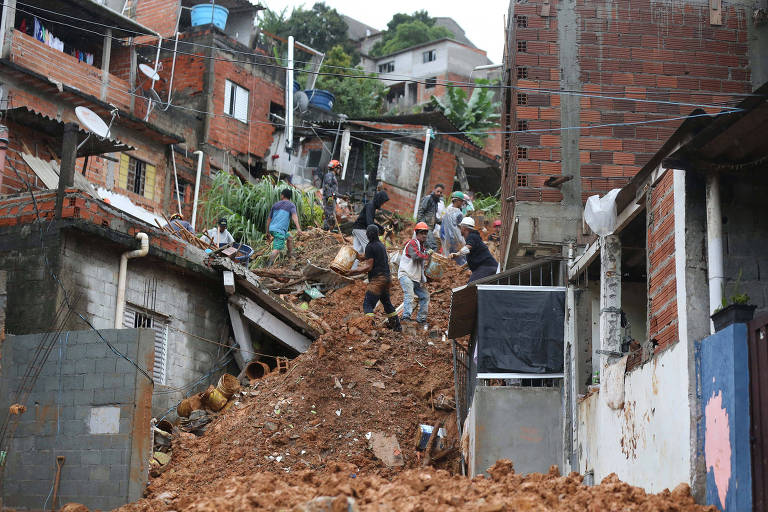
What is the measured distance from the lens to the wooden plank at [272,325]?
17375 millimetres

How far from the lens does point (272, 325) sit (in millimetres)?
17375

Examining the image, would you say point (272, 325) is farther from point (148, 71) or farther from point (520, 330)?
point (148, 71)

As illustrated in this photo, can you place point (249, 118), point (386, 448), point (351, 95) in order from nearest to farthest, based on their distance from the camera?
point (386, 448)
point (249, 118)
point (351, 95)

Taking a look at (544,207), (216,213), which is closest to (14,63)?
(216,213)

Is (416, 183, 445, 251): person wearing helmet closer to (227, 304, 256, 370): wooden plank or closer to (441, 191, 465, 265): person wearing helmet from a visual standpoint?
(441, 191, 465, 265): person wearing helmet

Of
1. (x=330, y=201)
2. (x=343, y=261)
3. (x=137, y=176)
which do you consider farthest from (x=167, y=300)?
(x=137, y=176)

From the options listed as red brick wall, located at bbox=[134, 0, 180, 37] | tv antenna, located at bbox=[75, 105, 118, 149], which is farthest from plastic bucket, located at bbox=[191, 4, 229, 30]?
tv antenna, located at bbox=[75, 105, 118, 149]

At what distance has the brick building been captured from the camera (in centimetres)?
1418

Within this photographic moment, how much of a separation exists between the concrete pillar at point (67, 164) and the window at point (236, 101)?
15.9 meters

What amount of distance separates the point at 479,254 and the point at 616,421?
5669 mm

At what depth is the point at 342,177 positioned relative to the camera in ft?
103

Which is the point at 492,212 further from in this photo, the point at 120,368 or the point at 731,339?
the point at 731,339

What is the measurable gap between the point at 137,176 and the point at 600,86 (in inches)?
633

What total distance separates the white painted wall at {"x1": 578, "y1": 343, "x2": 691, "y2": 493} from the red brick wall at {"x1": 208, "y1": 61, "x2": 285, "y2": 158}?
2112 cm
